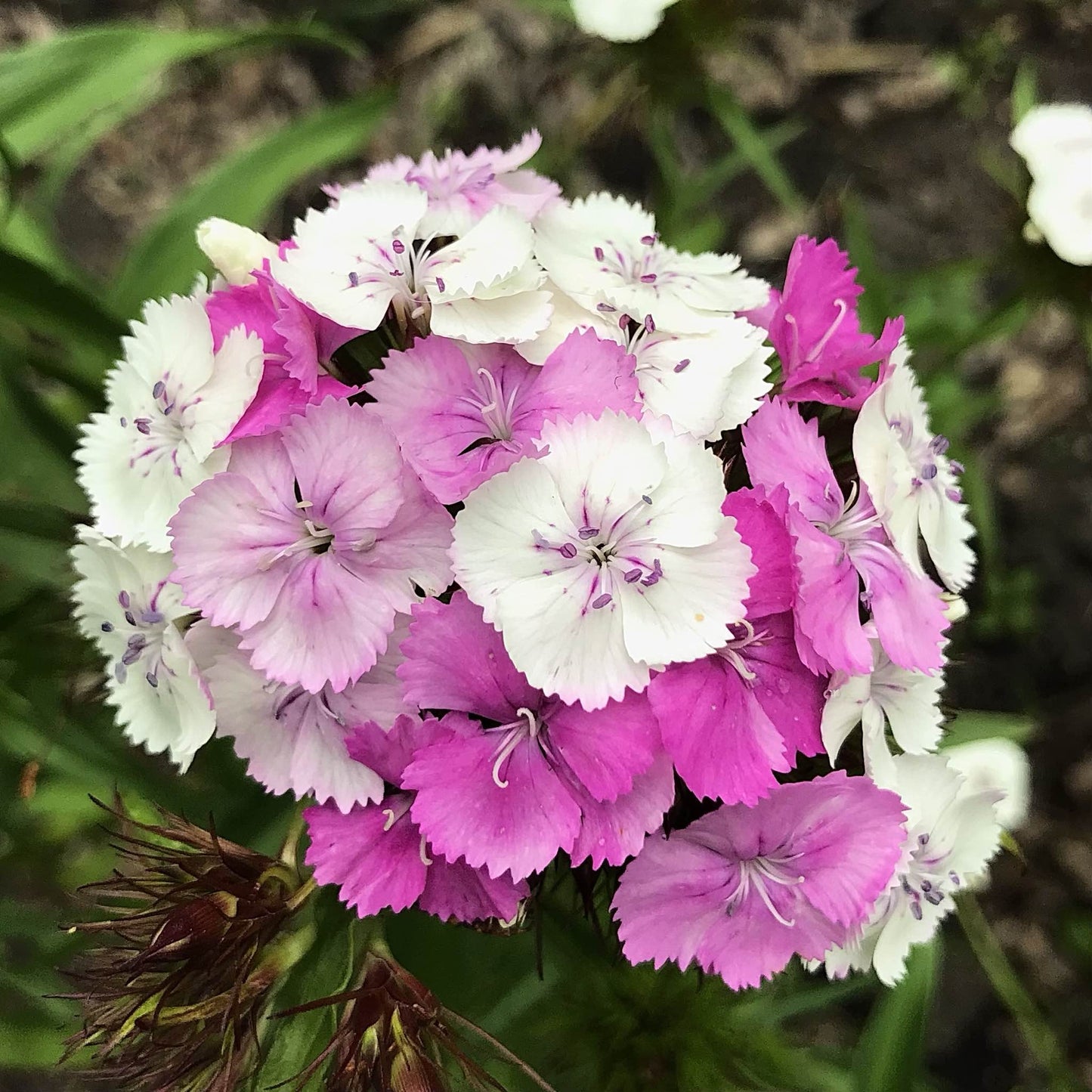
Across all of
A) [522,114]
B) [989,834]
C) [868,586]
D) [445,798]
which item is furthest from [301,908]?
[522,114]

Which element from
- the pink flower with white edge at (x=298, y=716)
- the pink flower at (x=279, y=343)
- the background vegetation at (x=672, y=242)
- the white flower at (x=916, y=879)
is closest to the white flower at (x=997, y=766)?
the background vegetation at (x=672, y=242)

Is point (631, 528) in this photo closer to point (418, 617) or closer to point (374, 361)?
point (418, 617)

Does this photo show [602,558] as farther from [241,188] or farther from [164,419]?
[241,188]

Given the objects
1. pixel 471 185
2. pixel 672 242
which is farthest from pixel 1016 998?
pixel 471 185

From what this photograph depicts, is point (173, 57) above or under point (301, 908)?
above

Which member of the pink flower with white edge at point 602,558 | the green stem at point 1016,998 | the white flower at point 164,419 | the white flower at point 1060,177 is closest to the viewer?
the pink flower with white edge at point 602,558

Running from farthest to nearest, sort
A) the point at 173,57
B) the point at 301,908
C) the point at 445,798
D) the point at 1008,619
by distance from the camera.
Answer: the point at 1008,619 → the point at 173,57 → the point at 301,908 → the point at 445,798

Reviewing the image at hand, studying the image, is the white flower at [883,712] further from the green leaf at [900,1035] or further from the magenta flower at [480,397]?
the green leaf at [900,1035]
